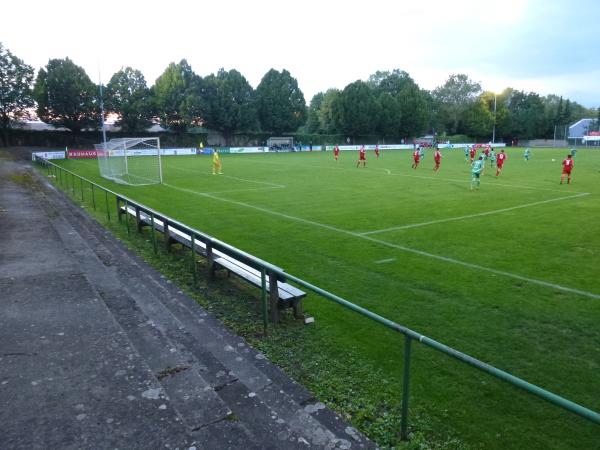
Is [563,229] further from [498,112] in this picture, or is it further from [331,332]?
[498,112]

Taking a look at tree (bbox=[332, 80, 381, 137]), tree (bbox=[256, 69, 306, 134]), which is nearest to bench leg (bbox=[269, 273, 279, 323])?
tree (bbox=[256, 69, 306, 134])

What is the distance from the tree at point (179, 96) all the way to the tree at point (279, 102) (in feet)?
40.8

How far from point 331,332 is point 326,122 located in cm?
8327

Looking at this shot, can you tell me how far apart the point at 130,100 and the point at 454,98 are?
76.0 meters

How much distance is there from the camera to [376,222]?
14320 mm

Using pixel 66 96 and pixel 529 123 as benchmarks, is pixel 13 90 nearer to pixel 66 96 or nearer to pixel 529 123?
pixel 66 96

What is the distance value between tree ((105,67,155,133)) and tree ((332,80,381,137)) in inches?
1339

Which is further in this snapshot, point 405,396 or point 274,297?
A: point 274,297

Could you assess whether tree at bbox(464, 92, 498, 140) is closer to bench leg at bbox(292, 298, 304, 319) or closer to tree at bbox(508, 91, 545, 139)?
tree at bbox(508, 91, 545, 139)

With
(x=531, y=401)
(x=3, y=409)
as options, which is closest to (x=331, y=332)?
(x=531, y=401)

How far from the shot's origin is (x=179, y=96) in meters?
73.1

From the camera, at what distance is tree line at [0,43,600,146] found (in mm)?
63688

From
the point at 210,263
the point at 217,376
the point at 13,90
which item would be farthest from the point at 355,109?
Answer: the point at 217,376

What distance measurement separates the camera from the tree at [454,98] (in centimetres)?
10262
